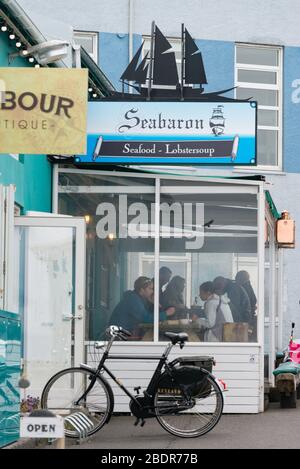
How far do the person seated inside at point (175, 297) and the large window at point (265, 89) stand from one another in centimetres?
862

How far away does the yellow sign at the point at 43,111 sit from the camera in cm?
1134

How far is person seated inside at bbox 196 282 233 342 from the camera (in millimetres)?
15320

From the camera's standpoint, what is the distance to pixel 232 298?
1541 centimetres

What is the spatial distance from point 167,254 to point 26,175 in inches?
85.0

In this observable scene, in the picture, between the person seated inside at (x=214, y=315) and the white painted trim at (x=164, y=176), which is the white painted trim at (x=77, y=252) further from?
the person seated inside at (x=214, y=315)

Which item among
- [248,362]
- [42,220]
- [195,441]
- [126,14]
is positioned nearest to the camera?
[195,441]

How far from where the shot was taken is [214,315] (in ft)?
50.3

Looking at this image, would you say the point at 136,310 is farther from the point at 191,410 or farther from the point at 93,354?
the point at 191,410

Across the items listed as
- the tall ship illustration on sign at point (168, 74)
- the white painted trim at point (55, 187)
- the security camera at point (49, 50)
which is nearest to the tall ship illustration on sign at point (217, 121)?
the tall ship illustration on sign at point (168, 74)

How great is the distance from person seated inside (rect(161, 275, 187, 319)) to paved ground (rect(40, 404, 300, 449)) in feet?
4.66

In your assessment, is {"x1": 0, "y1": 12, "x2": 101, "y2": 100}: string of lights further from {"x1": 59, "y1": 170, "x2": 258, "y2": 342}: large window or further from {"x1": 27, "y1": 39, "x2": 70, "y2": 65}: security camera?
{"x1": 59, "y1": 170, "x2": 258, "y2": 342}: large window

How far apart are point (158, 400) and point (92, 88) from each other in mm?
5667

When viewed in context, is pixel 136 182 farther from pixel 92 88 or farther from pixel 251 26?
pixel 251 26

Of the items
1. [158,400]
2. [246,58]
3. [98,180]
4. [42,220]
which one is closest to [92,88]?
[98,180]
